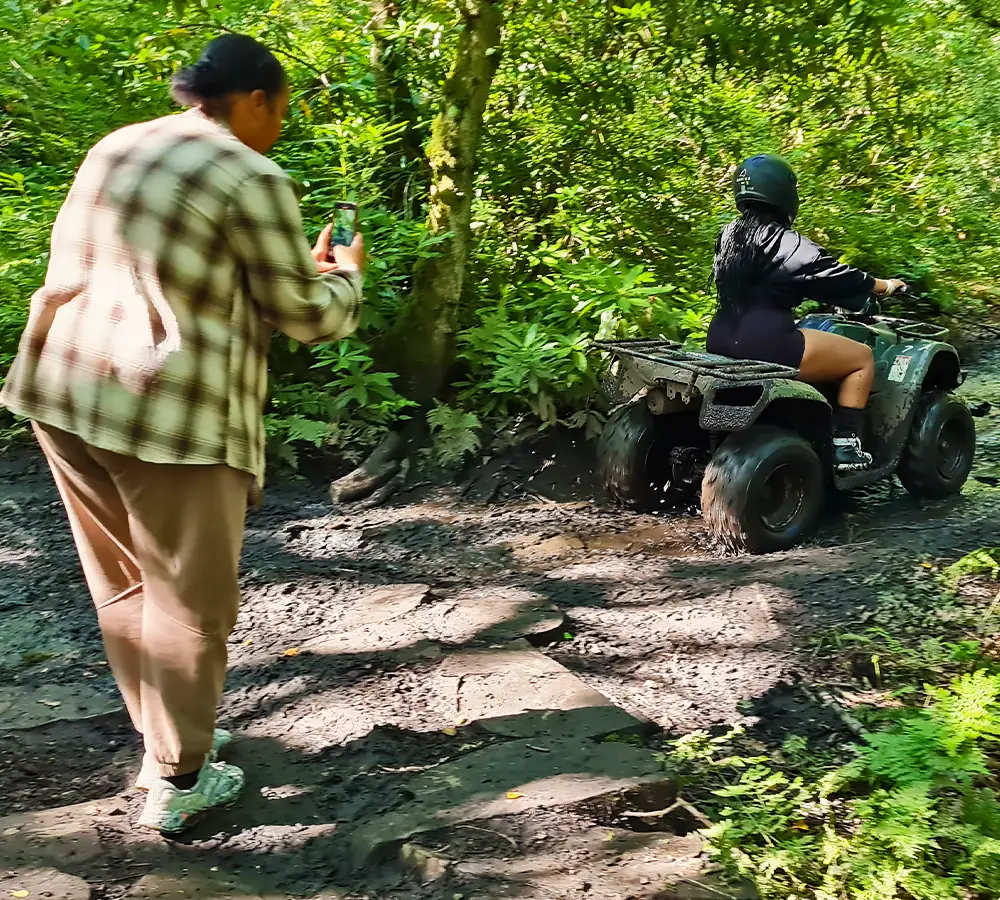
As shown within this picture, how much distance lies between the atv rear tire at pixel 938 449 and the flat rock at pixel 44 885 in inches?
192

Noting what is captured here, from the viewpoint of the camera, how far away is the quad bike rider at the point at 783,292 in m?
5.14

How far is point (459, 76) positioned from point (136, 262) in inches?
185

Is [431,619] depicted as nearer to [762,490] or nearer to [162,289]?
[762,490]

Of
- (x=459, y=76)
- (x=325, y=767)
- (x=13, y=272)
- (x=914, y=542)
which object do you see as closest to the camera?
(x=325, y=767)

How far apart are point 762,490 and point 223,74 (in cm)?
340

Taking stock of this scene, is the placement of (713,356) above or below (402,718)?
above

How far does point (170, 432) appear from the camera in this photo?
8.07 feet

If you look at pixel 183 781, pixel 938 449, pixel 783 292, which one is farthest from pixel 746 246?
pixel 183 781

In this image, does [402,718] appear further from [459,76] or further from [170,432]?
[459,76]

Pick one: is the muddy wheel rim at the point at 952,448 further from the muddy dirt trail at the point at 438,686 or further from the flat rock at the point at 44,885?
the flat rock at the point at 44,885

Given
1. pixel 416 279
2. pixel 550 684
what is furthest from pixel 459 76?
pixel 550 684

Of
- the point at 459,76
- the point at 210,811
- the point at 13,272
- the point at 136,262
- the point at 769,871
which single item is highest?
the point at 459,76

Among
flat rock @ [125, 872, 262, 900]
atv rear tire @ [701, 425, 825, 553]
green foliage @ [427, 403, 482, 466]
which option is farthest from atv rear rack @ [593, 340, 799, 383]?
flat rock @ [125, 872, 262, 900]

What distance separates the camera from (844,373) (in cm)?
552
